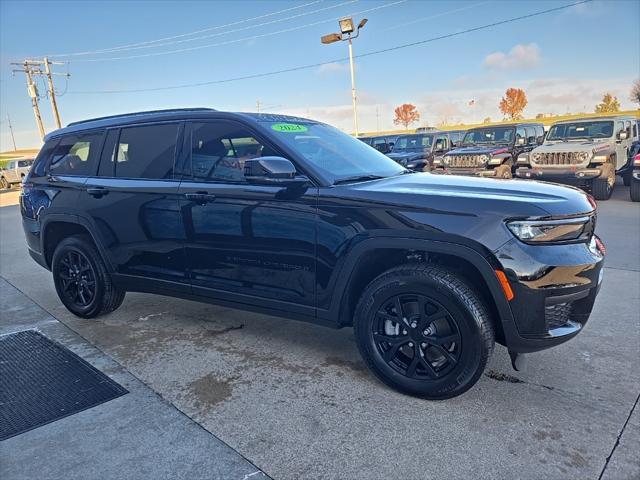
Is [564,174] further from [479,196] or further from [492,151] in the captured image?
[479,196]

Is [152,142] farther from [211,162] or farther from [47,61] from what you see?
[47,61]

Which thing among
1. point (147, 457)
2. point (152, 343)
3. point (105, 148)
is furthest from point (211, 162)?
point (147, 457)

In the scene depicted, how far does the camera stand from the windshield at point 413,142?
56.4 feet

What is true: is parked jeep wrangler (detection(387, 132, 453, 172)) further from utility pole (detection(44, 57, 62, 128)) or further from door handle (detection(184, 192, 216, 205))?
utility pole (detection(44, 57, 62, 128))

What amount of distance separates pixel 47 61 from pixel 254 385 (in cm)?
4514

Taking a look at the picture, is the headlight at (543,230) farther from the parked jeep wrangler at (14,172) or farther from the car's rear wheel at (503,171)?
the parked jeep wrangler at (14,172)

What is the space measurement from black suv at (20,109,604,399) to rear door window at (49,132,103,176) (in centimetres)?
2

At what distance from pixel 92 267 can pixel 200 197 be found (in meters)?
1.54

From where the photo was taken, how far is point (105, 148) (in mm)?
4109

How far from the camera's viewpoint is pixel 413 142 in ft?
57.2

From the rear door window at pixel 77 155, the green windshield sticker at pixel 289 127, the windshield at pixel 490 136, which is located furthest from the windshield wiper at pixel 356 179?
the windshield at pixel 490 136


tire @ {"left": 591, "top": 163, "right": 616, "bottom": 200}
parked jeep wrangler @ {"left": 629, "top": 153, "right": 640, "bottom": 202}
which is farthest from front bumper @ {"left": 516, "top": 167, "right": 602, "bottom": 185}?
parked jeep wrangler @ {"left": 629, "top": 153, "right": 640, "bottom": 202}

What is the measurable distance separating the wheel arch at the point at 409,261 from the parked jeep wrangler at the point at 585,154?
9545 mm

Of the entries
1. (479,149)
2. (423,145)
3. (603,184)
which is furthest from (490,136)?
(603,184)
